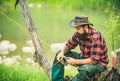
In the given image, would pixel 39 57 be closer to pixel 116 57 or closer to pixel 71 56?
pixel 71 56

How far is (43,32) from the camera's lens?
2058 cm

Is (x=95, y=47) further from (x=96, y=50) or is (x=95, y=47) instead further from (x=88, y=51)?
(x=88, y=51)

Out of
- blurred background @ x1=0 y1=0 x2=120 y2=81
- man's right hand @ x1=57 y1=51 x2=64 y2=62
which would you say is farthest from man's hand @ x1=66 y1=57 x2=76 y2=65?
blurred background @ x1=0 y1=0 x2=120 y2=81

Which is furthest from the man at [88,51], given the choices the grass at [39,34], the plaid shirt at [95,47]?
the grass at [39,34]

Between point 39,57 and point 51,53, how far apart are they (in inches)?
256

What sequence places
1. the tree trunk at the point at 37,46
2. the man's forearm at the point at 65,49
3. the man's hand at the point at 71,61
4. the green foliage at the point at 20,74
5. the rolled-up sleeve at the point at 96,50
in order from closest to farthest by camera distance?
the rolled-up sleeve at the point at 96,50 → the man's hand at the point at 71,61 → the man's forearm at the point at 65,49 → the tree trunk at the point at 37,46 → the green foliage at the point at 20,74

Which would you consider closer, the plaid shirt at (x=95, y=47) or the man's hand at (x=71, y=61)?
the plaid shirt at (x=95, y=47)

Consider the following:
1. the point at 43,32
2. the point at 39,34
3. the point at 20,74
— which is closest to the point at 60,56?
the point at 20,74

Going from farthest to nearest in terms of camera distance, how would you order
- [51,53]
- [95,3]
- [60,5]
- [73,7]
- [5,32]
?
[60,5], [73,7], [95,3], [5,32], [51,53]

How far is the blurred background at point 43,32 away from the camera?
870cm

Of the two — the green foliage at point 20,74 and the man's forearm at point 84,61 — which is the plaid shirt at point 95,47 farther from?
the green foliage at point 20,74

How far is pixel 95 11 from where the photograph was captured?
2953 centimetres

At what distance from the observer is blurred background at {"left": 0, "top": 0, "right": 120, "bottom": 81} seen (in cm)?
870

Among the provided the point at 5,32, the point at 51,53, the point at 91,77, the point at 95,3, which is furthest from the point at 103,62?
the point at 95,3
